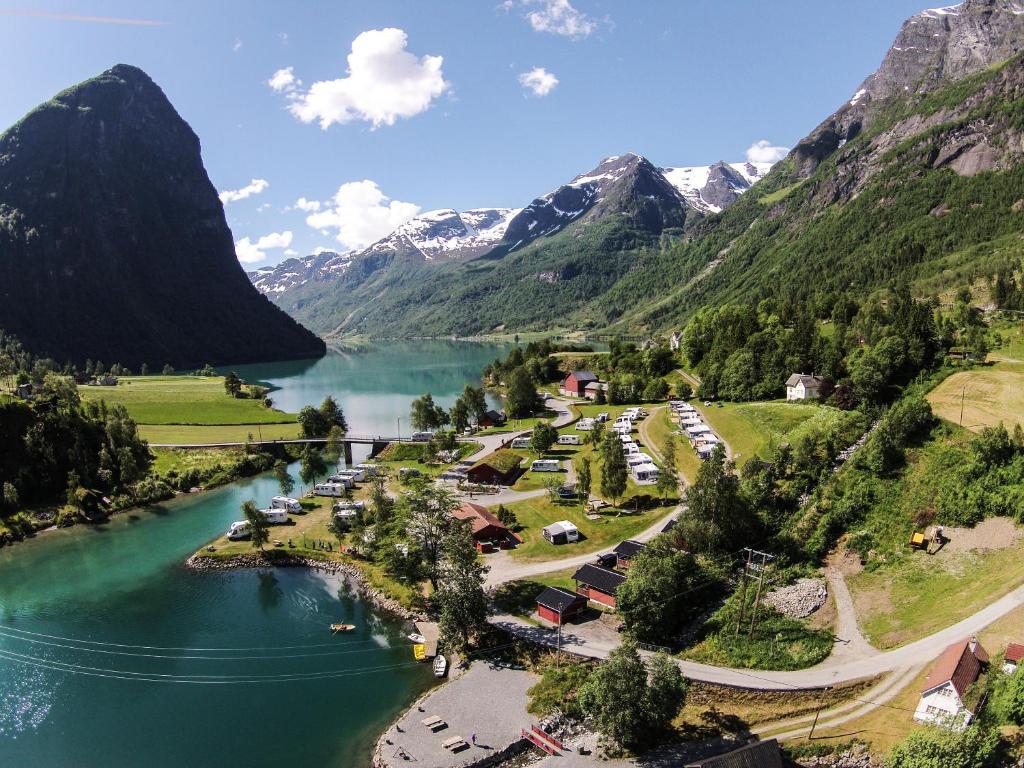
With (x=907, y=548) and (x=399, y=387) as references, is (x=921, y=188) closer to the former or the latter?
(x=399, y=387)

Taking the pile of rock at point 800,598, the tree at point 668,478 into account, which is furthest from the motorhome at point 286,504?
the pile of rock at point 800,598

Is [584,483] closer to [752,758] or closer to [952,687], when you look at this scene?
[752,758]

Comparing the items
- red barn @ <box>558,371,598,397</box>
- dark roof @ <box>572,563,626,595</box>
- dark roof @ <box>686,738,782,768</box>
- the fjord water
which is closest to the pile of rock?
dark roof @ <box>572,563,626,595</box>

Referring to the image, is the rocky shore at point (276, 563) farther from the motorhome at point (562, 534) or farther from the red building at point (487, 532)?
the motorhome at point (562, 534)

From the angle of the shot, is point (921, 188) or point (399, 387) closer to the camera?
point (399, 387)

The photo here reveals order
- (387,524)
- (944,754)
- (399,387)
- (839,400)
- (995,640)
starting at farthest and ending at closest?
(399,387), (839,400), (387,524), (995,640), (944,754)

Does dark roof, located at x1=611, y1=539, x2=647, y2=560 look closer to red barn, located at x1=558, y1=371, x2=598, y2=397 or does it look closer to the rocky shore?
the rocky shore

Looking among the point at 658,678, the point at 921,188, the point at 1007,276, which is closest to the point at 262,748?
the point at 658,678
